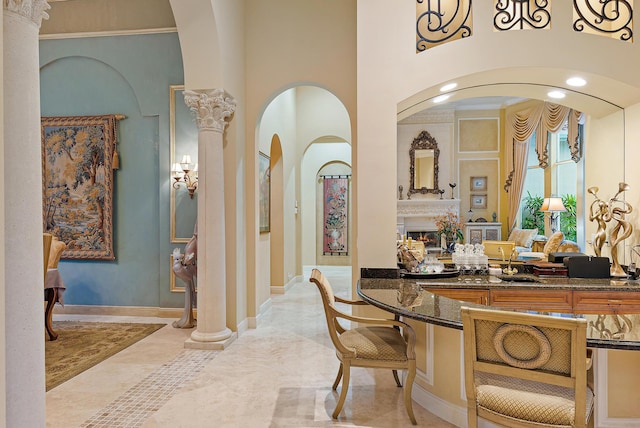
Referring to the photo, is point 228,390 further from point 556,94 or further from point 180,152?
point 556,94

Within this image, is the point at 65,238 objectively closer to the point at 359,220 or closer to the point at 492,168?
the point at 359,220

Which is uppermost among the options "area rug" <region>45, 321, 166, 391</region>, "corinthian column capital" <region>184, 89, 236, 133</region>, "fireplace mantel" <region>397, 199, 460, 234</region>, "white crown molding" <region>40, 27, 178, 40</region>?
"white crown molding" <region>40, 27, 178, 40</region>

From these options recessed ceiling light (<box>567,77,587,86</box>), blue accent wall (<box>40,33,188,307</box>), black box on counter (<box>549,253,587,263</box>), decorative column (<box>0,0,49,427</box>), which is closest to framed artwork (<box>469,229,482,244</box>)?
black box on counter (<box>549,253,587,263</box>)

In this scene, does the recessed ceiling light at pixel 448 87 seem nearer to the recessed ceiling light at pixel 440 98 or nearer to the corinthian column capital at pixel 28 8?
the recessed ceiling light at pixel 440 98

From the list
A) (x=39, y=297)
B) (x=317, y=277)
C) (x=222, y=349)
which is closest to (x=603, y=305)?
(x=317, y=277)

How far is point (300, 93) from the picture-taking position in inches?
308

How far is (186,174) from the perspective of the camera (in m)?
5.36

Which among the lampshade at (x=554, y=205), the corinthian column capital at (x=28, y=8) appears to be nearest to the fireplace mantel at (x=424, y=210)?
the lampshade at (x=554, y=205)

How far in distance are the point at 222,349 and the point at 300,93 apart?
17.0 feet

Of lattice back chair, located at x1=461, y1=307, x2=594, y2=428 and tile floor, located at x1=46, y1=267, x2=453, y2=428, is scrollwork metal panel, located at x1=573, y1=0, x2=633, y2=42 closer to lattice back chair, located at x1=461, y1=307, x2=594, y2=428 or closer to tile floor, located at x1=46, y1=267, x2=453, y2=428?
lattice back chair, located at x1=461, y1=307, x2=594, y2=428

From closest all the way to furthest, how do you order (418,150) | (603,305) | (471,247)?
(603,305), (471,247), (418,150)

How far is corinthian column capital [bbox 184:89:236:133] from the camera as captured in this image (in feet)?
14.4

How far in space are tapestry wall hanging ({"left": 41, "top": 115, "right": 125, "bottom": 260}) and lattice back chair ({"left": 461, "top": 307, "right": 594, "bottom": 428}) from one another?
17.1 ft

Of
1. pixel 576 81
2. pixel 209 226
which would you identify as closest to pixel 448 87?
pixel 576 81
